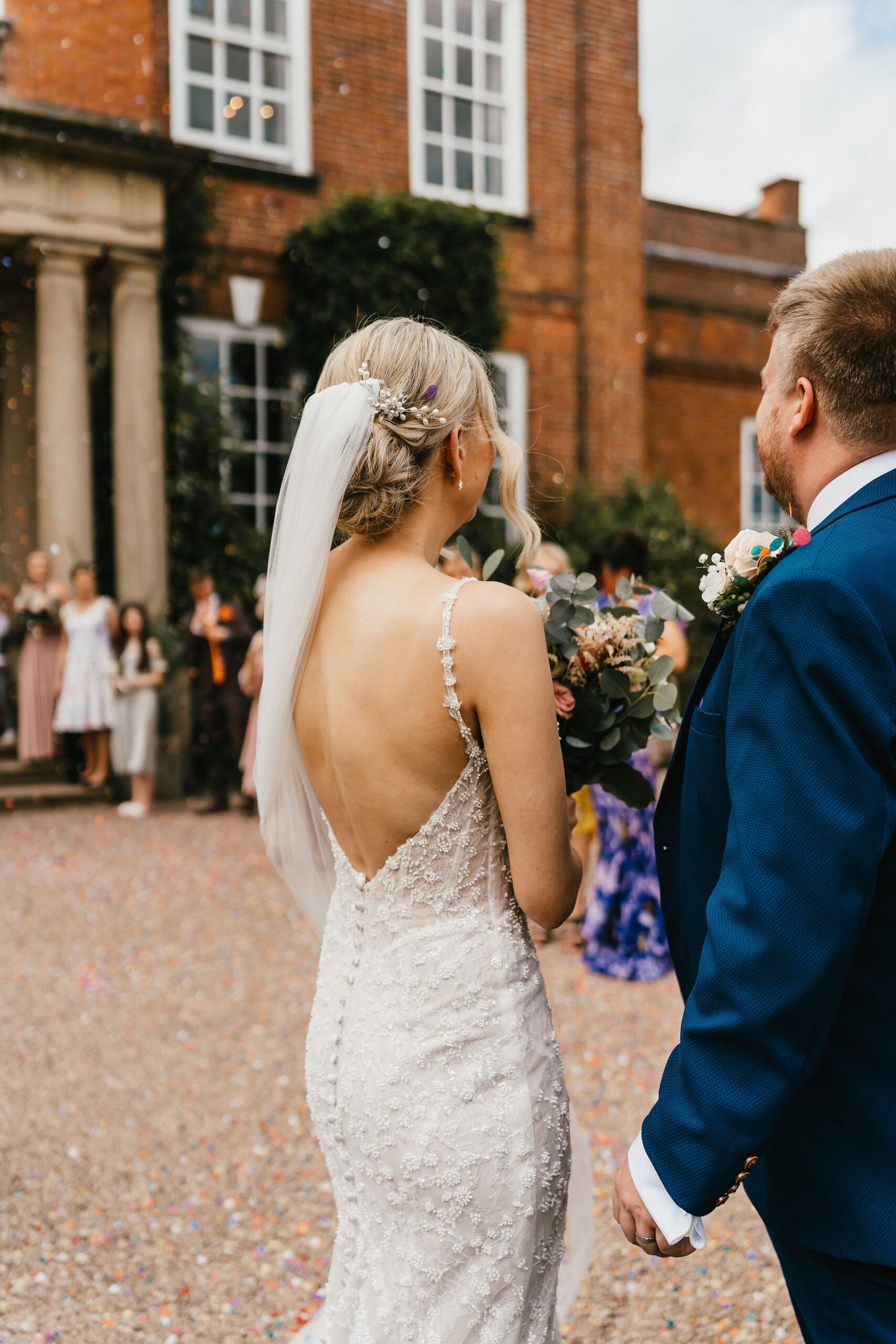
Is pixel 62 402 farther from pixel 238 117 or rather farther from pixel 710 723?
pixel 710 723

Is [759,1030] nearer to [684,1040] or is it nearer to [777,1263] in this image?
[684,1040]

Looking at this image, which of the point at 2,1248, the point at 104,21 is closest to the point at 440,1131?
the point at 2,1248

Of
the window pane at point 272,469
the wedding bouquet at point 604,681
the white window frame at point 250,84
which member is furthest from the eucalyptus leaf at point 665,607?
the white window frame at point 250,84

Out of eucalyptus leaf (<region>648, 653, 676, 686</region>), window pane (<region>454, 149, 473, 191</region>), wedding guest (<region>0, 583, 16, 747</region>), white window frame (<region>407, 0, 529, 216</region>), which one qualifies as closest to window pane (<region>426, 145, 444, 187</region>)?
white window frame (<region>407, 0, 529, 216</region>)

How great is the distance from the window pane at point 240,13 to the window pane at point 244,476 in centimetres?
435

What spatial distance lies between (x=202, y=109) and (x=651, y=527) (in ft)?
21.0

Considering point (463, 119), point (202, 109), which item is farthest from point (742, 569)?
point (463, 119)

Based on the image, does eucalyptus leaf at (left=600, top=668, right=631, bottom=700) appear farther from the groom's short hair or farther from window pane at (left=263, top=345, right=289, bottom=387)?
window pane at (left=263, top=345, right=289, bottom=387)

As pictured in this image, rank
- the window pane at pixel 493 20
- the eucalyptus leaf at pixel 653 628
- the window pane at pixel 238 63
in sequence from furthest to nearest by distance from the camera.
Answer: the window pane at pixel 493 20
the window pane at pixel 238 63
the eucalyptus leaf at pixel 653 628

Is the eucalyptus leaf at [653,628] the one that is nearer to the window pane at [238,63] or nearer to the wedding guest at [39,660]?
the wedding guest at [39,660]

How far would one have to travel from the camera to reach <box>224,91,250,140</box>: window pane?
36.3ft

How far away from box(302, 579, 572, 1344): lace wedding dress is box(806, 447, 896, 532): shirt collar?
0.56 meters

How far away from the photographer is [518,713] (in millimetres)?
1623

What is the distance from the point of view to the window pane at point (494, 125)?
1259 cm
